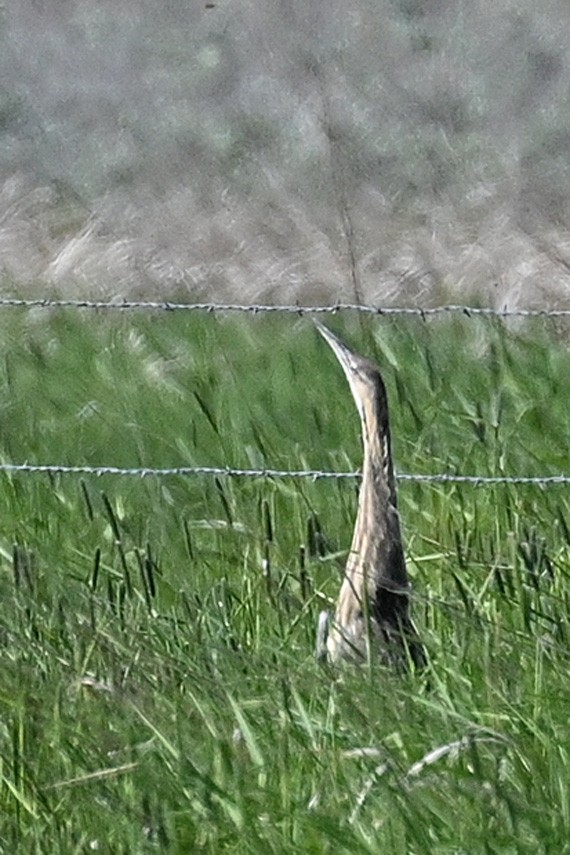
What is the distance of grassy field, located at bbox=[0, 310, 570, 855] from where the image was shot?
12.2 feet

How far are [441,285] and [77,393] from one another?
6.80ft

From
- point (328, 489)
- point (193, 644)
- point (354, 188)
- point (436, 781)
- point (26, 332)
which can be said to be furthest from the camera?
point (354, 188)

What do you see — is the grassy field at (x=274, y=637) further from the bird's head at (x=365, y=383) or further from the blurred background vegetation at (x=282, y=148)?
the blurred background vegetation at (x=282, y=148)

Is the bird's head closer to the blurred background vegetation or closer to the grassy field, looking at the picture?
the grassy field

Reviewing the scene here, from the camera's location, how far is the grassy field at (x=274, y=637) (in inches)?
147

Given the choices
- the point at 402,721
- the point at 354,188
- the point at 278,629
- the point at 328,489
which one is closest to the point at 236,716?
the point at 402,721

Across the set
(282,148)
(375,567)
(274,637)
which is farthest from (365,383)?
(282,148)

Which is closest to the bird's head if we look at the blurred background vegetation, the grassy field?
the grassy field

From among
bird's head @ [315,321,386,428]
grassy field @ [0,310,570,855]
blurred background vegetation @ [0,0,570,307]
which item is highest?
bird's head @ [315,321,386,428]

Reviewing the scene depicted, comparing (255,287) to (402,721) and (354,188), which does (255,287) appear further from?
(402,721)

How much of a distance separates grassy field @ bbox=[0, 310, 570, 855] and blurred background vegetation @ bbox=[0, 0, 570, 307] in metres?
2.20

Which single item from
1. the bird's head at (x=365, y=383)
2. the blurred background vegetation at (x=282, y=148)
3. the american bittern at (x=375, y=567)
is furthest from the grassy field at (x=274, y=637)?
the blurred background vegetation at (x=282, y=148)

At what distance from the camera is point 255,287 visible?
8797 mm

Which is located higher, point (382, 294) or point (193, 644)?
point (193, 644)
